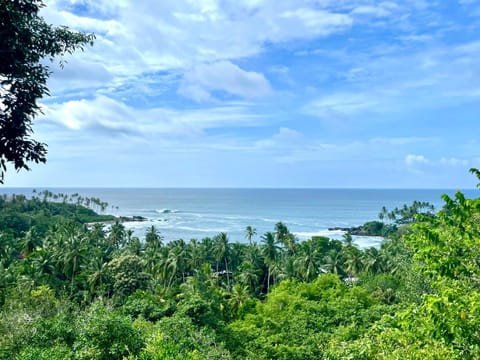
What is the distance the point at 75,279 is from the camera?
3306 cm

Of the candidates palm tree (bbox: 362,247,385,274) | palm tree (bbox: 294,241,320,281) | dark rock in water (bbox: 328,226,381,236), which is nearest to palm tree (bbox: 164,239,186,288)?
palm tree (bbox: 294,241,320,281)

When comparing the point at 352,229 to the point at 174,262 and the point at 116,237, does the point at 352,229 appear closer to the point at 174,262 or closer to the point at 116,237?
the point at 116,237

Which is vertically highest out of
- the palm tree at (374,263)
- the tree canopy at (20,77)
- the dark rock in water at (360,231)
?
the tree canopy at (20,77)

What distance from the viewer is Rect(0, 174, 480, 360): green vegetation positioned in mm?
6289

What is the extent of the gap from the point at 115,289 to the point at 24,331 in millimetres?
21772

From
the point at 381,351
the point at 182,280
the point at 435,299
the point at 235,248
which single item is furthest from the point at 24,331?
the point at 235,248

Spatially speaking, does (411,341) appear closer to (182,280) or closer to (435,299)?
(435,299)

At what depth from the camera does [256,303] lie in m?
26.9

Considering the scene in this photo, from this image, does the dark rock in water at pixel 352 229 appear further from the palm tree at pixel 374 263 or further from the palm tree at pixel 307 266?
the palm tree at pixel 307 266

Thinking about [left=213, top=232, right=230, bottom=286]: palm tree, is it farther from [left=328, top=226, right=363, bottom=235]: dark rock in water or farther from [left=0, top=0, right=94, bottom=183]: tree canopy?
[left=328, top=226, right=363, bottom=235]: dark rock in water

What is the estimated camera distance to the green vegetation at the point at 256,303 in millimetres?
6289

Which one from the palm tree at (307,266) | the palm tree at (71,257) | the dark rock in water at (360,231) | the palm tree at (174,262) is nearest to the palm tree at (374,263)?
the palm tree at (307,266)

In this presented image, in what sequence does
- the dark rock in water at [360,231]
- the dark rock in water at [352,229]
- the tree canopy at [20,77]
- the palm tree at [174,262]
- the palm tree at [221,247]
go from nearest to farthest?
the tree canopy at [20,77] → the palm tree at [174,262] → the palm tree at [221,247] → the dark rock in water at [360,231] → the dark rock in water at [352,229]

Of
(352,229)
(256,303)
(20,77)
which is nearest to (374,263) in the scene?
(256,303)
